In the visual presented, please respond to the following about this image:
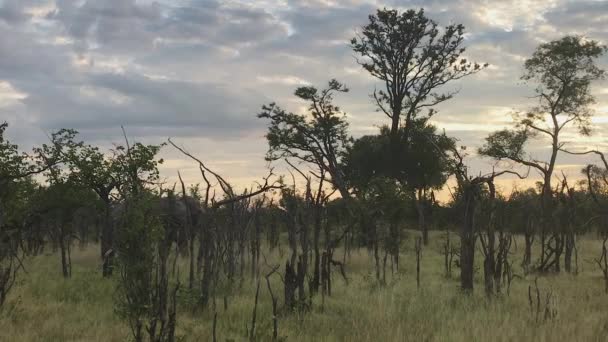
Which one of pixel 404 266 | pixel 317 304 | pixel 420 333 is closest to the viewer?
pixel 420 333

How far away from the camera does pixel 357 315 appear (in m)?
11.5

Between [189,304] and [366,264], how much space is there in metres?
12.3

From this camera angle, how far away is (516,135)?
39.7 m

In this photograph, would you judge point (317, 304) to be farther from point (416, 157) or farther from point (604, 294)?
point (416, 157)

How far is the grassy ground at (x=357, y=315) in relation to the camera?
31.7 feet

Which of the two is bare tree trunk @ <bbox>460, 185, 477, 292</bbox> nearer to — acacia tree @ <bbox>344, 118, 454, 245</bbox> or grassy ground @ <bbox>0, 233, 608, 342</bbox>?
grassy ground @ <bbox>0, 233, 608, 342</bbox>

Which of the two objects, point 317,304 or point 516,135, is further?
point 516,135

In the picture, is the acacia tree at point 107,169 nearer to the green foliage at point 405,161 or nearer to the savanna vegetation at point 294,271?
the savanna vegetation at point 294,271

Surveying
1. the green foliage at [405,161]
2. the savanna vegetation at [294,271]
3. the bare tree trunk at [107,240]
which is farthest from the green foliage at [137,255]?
the green foliage at [405,161]

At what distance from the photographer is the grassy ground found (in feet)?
31.7

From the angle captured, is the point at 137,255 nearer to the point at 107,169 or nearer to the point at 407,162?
the point at 107,169

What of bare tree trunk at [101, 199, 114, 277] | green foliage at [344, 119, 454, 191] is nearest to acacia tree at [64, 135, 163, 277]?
bare tree trunk at [101, 199, 114, 277]

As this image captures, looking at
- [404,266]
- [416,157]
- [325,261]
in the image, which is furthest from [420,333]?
[416,157]

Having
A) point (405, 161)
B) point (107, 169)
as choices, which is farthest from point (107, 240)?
point (405, 161)
